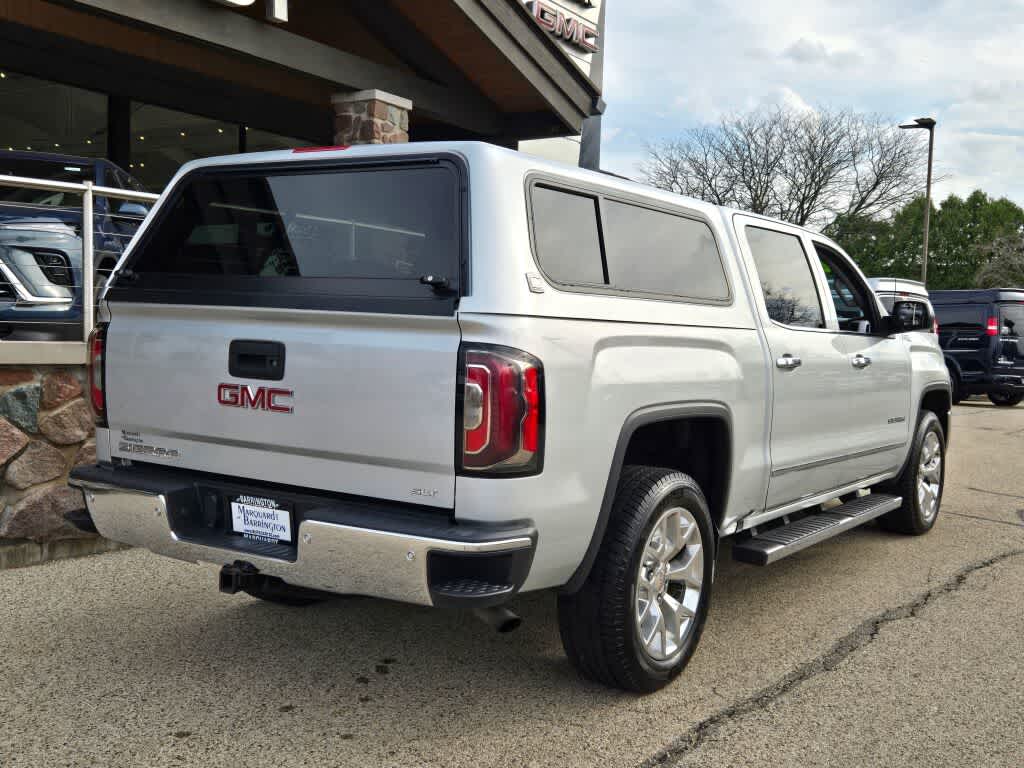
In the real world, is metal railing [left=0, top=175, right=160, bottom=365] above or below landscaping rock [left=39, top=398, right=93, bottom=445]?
above

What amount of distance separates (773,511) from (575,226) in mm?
1974

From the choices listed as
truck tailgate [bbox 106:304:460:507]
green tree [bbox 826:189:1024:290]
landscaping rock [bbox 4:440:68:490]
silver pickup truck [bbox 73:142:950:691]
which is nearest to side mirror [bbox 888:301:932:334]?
silver pickup truck [bbox 73:142:950:691]

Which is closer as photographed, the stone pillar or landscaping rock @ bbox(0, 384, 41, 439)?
landscaping rock @ bbox(0, 384, 41, 439)

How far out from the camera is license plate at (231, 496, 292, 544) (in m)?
3.40

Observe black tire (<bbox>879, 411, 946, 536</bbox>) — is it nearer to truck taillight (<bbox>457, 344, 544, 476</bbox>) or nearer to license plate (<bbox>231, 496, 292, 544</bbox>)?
truck taillight (<bbox>457, 344, 544, 476</bbox>)

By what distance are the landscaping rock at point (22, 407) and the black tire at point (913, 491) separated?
530cm

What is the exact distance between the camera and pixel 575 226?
11.8 feet

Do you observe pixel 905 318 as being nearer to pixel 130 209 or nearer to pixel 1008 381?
pixel 130 209

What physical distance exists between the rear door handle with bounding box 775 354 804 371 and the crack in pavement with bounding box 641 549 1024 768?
126 centimetres

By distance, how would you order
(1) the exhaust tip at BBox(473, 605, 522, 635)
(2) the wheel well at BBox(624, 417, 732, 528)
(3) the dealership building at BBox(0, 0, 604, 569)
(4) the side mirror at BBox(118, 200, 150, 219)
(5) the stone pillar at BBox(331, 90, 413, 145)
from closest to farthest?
(1) the exhaust tip at BBox(473, 605, 522, 635)
(2) the wheel well at BBox(624, 417, 732, 528)
(4) the side mirror at BBox(118, 200, 150, 219)
(3) the dealership building at BBox(0, 0, 604, 569)
(5) the stone pillar at BBox(331, 90, 413, 145)

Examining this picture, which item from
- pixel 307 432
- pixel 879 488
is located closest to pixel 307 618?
pixel 307 432

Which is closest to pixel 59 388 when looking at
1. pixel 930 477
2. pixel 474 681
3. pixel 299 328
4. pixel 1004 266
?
pixel 299 328

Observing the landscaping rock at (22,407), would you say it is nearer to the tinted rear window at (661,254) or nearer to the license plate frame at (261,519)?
the license plate frame at (261,519)

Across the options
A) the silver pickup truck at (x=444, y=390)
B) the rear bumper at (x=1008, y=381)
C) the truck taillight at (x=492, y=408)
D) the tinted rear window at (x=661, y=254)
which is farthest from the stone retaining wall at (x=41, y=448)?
the rear bumper at (x=1008, y=381)
